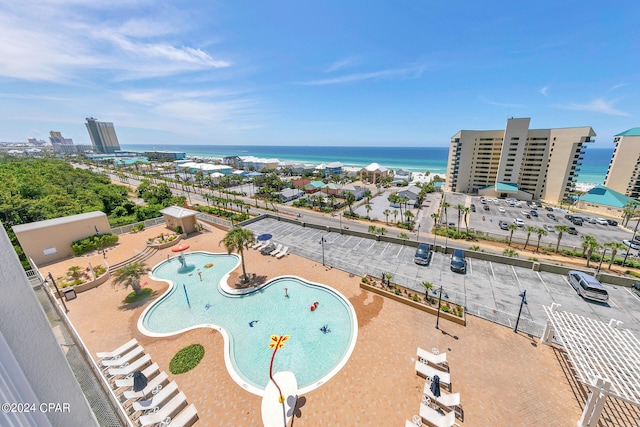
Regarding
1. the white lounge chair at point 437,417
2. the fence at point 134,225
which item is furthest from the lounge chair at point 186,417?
the fence at point 134,225

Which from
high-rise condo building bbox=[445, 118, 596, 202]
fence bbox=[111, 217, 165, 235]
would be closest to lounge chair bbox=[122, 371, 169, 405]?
fence bbox=[111, 217, 165, 235]

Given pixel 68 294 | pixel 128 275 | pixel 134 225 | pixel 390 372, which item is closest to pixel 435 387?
pixel 390 372

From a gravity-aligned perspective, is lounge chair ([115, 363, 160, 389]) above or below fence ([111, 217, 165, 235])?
below

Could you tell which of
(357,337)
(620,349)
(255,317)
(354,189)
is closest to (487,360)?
(620,349)

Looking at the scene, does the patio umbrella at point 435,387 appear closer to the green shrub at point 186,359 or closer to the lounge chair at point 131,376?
the green shrub at point 186,359

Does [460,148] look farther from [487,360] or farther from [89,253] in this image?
[89,253]

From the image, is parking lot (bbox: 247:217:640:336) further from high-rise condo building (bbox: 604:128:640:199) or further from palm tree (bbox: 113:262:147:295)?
high-rise condo building (bbox: 604:128:640:199)
